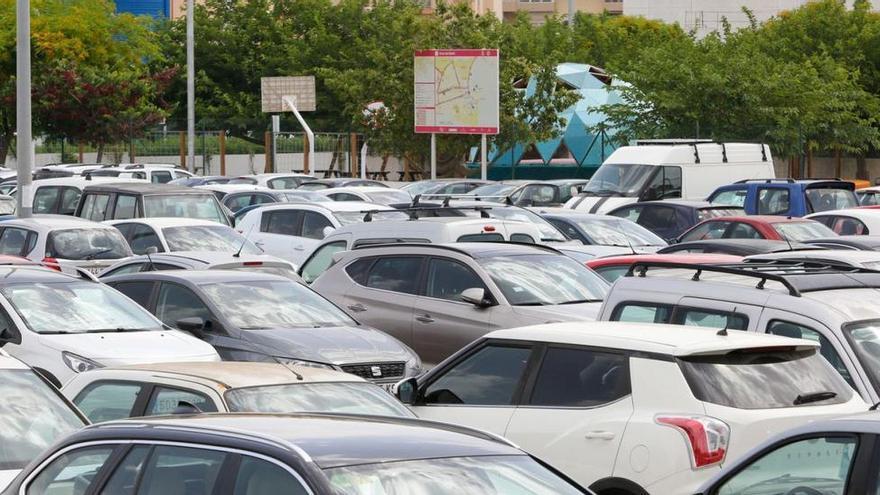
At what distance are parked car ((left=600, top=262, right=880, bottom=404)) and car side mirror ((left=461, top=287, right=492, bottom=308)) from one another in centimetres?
367

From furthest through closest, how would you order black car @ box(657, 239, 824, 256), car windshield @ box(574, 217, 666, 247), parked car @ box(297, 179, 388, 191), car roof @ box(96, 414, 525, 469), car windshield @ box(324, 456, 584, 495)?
1. parked car @ box(297, 179, 388, 191)
2. car windshield @ box(574, 217, 666, 247)
3. black car @ box(657, 239, 824, 256)
4. car roof @ box(96, 414, 525, 469)
5. car windshield @ box(324, 456, 584, 495)

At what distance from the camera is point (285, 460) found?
17.2 feet

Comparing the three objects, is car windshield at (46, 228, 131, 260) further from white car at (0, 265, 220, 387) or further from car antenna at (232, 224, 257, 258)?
white car at (0, 265, 220, 387)

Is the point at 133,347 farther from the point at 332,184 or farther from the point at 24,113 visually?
the point at 332,184

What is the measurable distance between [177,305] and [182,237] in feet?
23.7

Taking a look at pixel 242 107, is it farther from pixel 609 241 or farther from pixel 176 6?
pixel 609 241

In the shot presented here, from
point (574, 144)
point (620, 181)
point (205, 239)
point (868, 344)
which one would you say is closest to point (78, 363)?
point (868, 344)

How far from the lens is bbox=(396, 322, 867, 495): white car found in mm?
8250

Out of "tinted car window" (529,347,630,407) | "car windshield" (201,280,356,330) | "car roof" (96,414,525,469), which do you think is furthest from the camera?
"car windshield" (201,280,356,330)

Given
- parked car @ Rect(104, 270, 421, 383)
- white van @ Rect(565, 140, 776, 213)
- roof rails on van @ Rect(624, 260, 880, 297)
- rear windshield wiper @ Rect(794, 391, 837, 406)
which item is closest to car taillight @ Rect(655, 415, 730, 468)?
rear windshield wiper @ Rect(794, 391, 837, 406)

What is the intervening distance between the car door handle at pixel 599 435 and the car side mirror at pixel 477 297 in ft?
19.5

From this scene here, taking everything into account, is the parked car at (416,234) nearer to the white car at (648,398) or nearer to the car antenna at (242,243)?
the car antenna at (242,243)

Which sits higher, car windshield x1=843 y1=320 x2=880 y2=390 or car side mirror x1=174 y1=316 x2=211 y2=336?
car windshield x1=843 y1=320 x2=880 y2=390

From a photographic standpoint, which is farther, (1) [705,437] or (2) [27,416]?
(2) [27,416]
